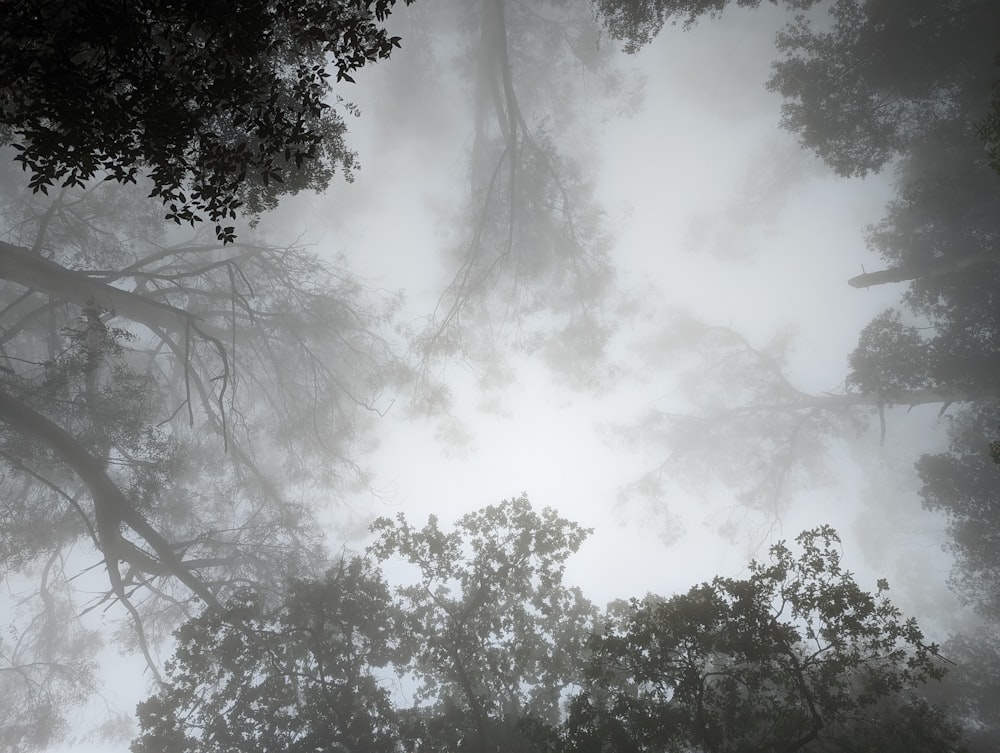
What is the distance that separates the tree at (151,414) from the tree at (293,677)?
73.1 inches

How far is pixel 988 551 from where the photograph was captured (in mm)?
13141

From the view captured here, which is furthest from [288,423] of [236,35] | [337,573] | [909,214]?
[909,214]

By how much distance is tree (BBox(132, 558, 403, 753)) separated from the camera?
803cm

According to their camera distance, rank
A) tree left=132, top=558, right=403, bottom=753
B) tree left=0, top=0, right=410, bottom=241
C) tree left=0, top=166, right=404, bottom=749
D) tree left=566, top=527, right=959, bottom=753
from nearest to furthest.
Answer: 1. tree left=0, top=0, right=410, bottom=241
2. tree left=566, top=527, right=959, bottom=753
3. tree left=132, top=558, right=403, bottom=753
4. tree left=0, top=166, right=404, bottom=749

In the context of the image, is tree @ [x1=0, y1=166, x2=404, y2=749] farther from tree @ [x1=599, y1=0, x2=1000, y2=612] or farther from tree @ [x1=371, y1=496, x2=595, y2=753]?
tree @ [x1=599, y1=0, x2=1000, y2=612]

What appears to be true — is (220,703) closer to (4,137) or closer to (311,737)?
(311,737)

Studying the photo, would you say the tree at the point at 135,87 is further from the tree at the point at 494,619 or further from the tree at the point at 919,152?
the tree at the point at 919,152

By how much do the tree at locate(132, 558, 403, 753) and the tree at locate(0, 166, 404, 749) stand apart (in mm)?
1857

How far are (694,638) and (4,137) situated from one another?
12.8 meters

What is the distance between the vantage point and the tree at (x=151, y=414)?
428 inches

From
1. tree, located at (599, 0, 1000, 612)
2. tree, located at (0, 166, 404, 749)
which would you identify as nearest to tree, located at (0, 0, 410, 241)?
tree, located at (0, 166, 404, 749)

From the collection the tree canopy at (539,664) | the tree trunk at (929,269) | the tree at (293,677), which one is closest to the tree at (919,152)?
the tree trunk at (929,269)

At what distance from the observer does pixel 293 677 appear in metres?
8.85

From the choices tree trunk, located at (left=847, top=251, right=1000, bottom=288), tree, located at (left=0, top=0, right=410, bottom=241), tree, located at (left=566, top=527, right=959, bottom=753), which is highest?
tree trunk, located at (left=847, top=251, right=1000, bottom=288)
